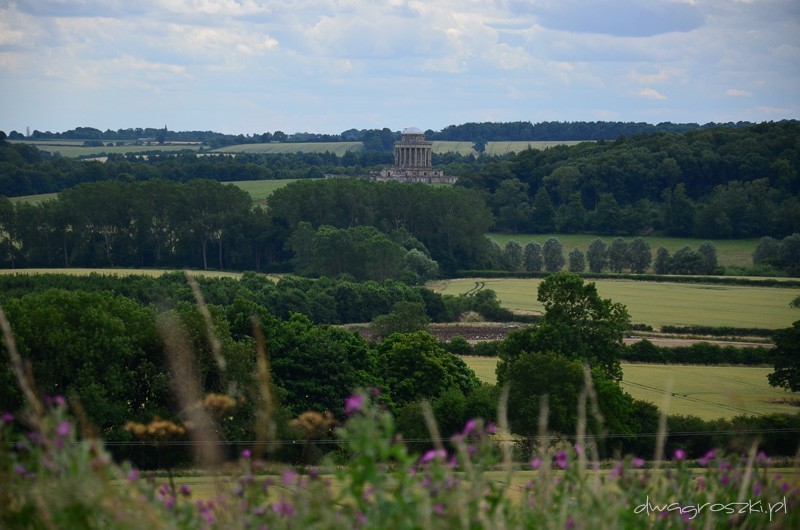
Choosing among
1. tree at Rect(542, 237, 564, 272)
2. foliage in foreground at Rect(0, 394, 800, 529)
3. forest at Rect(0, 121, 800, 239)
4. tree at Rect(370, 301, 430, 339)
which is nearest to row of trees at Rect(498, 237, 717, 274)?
tree at Rect(542, 237, 564, 272)

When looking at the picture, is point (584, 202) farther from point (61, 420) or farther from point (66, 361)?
point (61, 420)

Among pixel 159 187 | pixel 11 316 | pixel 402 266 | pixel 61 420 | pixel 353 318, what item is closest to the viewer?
pixel 61 420

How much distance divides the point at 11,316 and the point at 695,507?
97.7 feet

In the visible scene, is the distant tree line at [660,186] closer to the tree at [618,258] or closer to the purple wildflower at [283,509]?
the tree at [618,258]

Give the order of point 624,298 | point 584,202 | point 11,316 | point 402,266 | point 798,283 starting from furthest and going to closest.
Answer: point 584,202, point 402,266, point 798,283, point 624,298, point 11,316

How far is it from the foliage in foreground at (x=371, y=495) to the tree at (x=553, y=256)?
101010 mm

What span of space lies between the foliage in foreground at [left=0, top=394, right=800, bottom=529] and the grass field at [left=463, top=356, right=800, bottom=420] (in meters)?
31.4

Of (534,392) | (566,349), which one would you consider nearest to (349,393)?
(534,392)

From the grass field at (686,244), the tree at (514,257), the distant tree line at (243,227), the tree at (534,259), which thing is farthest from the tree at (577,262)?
the distant tree line at (243,227)

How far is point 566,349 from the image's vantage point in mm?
48750

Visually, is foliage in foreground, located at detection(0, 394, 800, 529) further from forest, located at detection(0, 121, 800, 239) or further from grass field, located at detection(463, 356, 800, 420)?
forest, located at detection(0, 121, 800, 239)

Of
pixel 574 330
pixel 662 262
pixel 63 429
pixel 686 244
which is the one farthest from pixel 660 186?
pixel 63 429

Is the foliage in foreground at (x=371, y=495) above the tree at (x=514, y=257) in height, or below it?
above

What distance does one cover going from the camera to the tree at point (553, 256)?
112m
